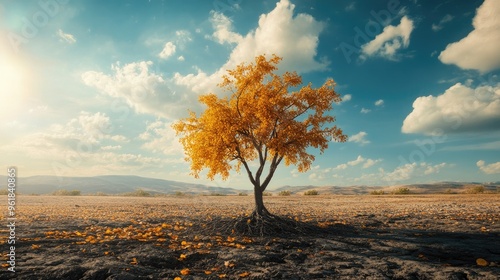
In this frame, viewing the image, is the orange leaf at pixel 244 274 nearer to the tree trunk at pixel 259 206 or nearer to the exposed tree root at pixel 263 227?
the exposed tree root at pixel 263 227

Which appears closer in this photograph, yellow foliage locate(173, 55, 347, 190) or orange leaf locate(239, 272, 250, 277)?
orange leaf locate(239, 272, 250, 277)

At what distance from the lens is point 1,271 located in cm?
754

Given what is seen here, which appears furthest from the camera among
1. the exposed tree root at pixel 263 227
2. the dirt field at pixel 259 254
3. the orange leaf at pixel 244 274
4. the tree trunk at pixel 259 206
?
the tree trunk at pixel 259 206

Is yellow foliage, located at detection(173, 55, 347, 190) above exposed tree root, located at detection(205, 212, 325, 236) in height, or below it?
above

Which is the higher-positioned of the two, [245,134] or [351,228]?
[245,134]

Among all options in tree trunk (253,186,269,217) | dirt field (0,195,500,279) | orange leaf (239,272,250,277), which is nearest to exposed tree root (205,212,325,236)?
tree trunk (253,186,269,217)

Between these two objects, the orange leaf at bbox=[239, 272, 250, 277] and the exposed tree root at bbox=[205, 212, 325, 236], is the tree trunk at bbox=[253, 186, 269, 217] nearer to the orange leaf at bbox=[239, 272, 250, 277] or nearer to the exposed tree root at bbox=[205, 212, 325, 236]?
the exposed tree root at bbox=[205, 212, 325, 236]

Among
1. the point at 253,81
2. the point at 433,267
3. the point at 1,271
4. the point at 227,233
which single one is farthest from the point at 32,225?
the point at 433,267

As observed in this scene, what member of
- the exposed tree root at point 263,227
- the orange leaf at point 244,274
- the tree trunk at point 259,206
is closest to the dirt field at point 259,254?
the orange leaf at point 244,274

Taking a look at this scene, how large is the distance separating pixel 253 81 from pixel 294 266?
11118 millimetres

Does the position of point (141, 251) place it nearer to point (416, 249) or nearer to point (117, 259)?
point (117, 259)

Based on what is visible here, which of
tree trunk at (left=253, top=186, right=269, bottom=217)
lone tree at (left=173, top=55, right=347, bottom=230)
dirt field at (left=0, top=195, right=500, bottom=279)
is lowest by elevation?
dirt field at (left=0, top=195, right=500, bottom=279)

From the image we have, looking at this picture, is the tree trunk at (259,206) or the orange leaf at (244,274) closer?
the orange leaf at (244,274)

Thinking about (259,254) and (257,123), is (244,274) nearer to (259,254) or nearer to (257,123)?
(259,254)
